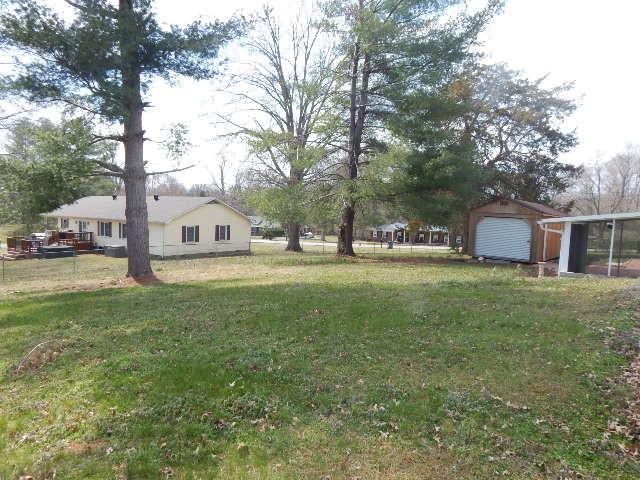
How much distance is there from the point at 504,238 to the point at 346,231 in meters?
8.12

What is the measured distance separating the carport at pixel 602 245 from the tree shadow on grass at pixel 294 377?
699 centimetres

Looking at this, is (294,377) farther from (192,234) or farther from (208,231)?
(208,231)

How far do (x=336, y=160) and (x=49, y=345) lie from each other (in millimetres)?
16948

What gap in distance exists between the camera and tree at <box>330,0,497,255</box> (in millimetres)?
A: 16312

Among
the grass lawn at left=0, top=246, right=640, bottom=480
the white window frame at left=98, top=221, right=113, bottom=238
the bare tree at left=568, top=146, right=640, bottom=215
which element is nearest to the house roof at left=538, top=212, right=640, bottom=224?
the grass lawn at left=0, top=246, right=640, bottom=480

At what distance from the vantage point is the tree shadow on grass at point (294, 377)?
399 cm

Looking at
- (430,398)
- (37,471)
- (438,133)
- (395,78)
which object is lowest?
(37,471)

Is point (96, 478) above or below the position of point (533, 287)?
below

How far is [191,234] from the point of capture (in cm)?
2748

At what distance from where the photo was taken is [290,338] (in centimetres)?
656

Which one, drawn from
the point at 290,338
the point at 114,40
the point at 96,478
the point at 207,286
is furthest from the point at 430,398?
the point at 114,40

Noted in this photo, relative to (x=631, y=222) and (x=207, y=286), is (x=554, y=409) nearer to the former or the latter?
(x=207, y=286)

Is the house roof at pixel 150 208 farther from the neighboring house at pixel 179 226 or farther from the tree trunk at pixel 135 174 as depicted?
the tree trunk at pixel 135 174

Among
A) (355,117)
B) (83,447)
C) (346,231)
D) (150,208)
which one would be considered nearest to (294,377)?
(83,447)
